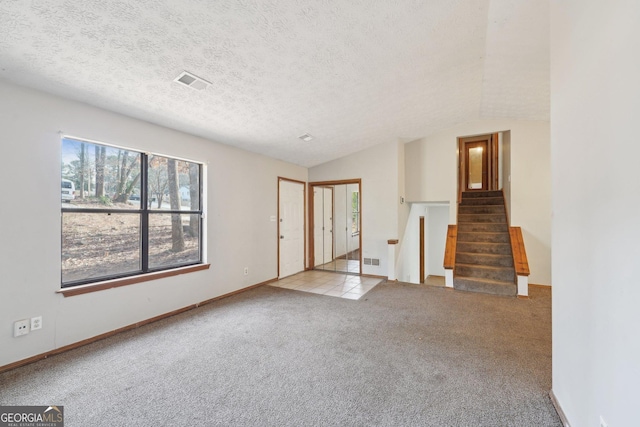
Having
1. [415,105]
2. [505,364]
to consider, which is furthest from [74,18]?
[505,364]

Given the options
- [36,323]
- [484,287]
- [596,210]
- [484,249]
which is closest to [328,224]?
[484,249]

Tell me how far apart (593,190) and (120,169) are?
399cm

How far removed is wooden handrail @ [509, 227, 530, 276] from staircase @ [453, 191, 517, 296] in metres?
0.23

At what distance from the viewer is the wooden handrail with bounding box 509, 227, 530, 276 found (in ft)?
13.0

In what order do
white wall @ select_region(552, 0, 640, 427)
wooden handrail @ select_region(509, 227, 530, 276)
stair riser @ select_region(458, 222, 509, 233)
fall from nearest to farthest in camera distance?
white wall @ select_region(552, 0, 640, 427) < wooden handrail @ select_region(509, 227, 530, 276) < stair riser @ select_region(458, 222, 509, 233)

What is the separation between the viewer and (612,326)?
1093mm

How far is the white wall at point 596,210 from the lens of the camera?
975mm

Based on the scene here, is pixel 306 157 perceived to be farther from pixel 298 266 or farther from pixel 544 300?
pixel 544 300

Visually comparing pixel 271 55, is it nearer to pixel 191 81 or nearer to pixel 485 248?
pixel 191 81

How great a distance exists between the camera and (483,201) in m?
6.13

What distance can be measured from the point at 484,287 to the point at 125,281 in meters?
5.09

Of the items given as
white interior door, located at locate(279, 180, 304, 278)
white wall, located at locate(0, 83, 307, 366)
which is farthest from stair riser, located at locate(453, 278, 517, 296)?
white wall, located at locate(0, 83, 307, 366)

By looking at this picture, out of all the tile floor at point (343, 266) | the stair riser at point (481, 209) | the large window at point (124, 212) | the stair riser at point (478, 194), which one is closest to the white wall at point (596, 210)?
the large window at point (124, 212)

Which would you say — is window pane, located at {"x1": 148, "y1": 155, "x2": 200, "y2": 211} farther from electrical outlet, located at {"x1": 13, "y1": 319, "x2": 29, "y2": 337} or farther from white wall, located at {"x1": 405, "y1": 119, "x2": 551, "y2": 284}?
white wall, located at {"x1": 405, "y1": 119, "x2": 551, "y2": 284}
